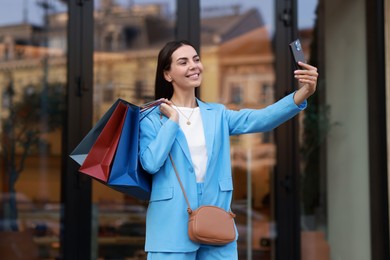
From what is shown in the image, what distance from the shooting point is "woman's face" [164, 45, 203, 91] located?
289 cm

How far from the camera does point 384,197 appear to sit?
16.4 ft

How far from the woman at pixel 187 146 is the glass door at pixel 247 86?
8.81ft

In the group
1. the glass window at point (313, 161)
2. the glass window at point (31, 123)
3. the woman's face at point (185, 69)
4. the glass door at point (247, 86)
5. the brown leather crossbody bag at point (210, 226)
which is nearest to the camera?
the brown leather crossbody bag at point (210, 226)

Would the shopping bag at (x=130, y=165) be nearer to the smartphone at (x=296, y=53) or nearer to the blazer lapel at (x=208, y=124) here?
the blazer lapel at (x=208, y=124)

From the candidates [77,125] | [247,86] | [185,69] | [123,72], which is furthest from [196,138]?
[123,72]

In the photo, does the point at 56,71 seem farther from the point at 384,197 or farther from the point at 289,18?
the point at 384,197

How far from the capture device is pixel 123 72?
7469 millimetres

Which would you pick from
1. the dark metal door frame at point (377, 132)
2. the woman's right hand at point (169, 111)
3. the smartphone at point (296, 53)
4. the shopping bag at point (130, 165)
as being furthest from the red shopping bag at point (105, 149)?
the dark metal door frame at point (377, 132)

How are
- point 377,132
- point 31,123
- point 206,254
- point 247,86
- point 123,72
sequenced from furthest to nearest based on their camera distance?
point 123,72
point 247,86
point 31,123
point 377,132
point 206,254

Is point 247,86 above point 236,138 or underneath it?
above

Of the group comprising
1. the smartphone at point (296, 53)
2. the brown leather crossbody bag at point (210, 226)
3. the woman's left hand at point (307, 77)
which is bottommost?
the brown leather crossbody bag at point (210, 226)

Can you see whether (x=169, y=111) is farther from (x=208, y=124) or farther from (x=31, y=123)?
(x=31, y=123)

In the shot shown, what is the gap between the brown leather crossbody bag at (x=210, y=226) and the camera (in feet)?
8.63

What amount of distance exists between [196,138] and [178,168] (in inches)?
6.4
